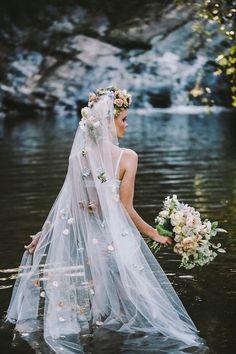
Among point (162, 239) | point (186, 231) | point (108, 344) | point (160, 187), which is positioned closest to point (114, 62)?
point (160, 187)

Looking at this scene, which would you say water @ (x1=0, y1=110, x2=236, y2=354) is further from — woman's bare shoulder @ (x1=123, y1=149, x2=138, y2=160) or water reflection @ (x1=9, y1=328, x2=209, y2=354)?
woman's bare shoulder @ (x1=123, y1=149, x2=138, y2=160)

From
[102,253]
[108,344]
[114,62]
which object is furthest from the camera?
[114,62]

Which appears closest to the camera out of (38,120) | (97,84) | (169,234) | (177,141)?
(169,234)

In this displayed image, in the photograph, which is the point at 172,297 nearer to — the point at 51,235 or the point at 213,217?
the point at 51,235

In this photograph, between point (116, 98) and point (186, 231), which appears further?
point (116, 98)

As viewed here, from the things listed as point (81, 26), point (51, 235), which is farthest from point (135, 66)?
point (51, 235)

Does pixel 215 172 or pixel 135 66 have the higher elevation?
pixel 135 66

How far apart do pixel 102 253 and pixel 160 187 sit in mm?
8041

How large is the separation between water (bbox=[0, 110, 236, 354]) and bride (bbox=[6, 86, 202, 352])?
242 millimetres

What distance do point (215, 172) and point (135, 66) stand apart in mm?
22613

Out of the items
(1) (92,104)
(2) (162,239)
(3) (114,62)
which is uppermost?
(3) (114,62)

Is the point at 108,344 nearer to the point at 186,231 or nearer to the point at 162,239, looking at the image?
the point at 162,239

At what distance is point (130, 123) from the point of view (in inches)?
1194

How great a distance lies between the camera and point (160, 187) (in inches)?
555
